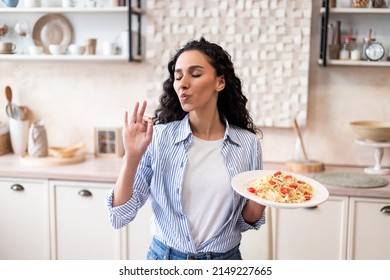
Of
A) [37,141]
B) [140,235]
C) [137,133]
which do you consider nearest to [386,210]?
[140,235]

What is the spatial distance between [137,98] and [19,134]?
2.36 feet

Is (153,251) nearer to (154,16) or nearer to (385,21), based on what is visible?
(154,16)

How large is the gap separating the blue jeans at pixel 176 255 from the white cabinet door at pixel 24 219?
1445mm

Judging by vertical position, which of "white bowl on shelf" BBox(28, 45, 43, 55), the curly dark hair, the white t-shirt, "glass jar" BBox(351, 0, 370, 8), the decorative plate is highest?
"glass jar" BBox(351, 0, 370, 8)

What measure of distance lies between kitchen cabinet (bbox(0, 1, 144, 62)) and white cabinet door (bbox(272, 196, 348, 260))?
1.20 m

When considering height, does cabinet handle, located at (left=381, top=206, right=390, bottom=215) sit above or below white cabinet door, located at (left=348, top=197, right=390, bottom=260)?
above

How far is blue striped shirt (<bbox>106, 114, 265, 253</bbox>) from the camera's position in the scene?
1479mm

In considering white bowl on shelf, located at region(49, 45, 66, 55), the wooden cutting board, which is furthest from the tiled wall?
the wooden cutting board

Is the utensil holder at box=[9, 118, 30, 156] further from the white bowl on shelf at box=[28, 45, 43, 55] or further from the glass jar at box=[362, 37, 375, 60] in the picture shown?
the glass jar at box=[362, 37, 375, 60]

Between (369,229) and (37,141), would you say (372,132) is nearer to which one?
(369,229)

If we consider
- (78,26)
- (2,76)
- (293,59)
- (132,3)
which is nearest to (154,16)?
(132,3)

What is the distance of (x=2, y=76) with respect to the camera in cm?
337

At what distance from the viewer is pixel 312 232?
8.75ft
